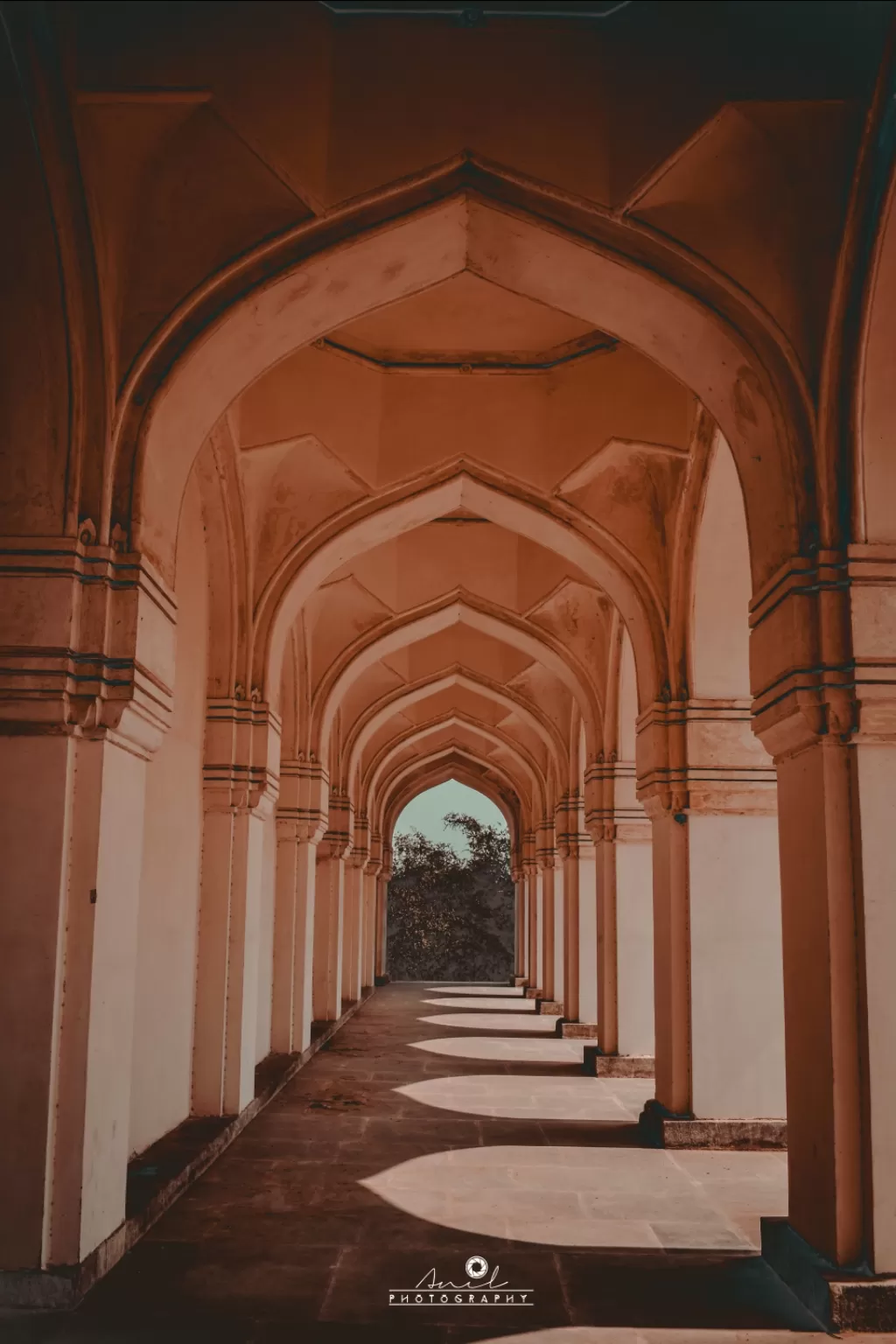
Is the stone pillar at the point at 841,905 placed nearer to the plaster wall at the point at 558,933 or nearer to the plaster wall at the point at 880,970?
the plaster wall at the point at 880,970

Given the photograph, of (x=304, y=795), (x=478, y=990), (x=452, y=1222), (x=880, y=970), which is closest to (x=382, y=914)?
(x=478, y=990)

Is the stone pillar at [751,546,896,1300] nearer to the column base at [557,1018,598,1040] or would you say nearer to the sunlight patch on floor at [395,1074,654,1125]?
the sunlight patch on floor at [395,1074,654,1125]

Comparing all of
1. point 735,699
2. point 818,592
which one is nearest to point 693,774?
point 735,699

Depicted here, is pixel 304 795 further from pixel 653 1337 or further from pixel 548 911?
pixel 548 911

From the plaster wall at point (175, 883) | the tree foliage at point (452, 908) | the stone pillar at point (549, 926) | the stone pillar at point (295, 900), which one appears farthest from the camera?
the tree foliage at point (452, 908)

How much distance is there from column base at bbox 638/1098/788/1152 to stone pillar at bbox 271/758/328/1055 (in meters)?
4.17

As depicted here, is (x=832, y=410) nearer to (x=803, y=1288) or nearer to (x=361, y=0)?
(x=361, y=0)

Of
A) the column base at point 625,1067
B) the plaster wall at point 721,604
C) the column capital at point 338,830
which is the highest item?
the plaster wall at point 721,604

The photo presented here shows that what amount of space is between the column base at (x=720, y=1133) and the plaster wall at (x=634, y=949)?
2.86 m

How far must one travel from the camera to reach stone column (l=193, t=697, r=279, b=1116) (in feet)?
24.9

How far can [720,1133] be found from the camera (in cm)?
715

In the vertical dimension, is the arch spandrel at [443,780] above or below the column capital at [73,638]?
above

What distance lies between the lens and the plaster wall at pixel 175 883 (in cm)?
642

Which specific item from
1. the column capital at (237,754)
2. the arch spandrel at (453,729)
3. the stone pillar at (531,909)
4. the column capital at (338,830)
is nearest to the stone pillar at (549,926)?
the arch spandrel at (453,729)
